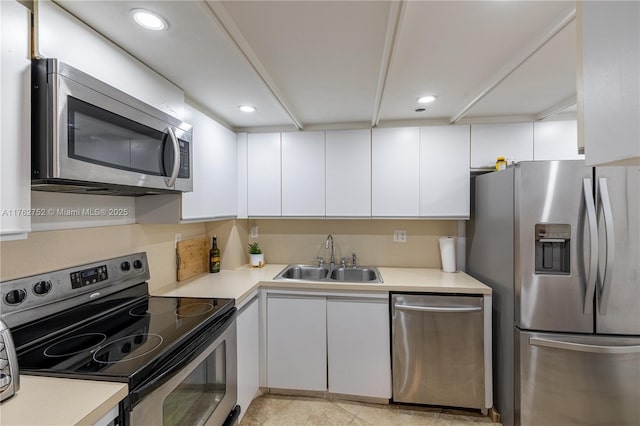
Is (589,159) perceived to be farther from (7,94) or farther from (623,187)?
(623,187)

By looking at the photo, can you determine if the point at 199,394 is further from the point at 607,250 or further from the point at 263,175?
the point at 607,250

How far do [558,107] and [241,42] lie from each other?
224 centimetres

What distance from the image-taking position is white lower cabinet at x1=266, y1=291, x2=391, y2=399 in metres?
2.17

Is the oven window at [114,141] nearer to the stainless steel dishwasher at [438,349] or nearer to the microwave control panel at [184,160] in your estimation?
the microwave control panel at [184,160]

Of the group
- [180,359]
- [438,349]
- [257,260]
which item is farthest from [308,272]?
[180,359]

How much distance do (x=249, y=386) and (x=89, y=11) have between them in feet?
7.21

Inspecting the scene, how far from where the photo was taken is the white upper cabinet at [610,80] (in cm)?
46

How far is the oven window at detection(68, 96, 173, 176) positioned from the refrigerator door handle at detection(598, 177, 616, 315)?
7.79 ft

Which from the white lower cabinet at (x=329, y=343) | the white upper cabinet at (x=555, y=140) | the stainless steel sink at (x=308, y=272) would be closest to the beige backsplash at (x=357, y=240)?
the stainless steel sink at (x=308, y=272)

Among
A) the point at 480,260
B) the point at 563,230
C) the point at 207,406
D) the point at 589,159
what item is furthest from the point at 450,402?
the point at 589,159

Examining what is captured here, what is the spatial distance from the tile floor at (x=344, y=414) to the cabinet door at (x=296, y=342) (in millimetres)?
117

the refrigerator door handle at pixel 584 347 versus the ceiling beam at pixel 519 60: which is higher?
the ceiling beam at pixel 519 60

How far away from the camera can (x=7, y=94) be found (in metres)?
0.87

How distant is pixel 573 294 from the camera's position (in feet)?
5.68
